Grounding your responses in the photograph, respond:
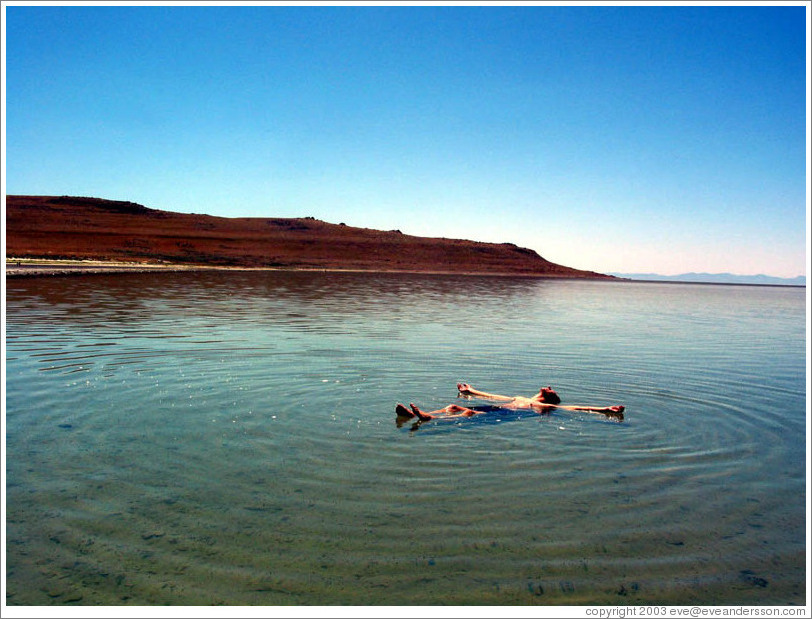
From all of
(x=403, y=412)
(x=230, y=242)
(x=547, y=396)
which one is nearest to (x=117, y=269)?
(x=230, y=242)

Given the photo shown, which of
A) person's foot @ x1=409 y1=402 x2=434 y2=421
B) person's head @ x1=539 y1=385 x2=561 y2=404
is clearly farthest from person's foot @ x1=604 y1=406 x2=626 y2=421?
person's foot @ x1=409 y1=402 x2=434 y2=421

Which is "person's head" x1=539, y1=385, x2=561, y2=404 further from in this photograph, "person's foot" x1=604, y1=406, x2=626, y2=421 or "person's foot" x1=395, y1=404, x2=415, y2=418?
"person's foot" x1=395, y1=404, x2=415, y2=418

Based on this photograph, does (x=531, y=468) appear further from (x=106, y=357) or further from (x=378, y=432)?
(x=106, y=357)

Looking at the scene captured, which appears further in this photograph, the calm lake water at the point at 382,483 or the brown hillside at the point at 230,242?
the brown hillside at the point at 230,242

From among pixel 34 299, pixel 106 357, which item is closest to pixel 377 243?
pixel 34 299

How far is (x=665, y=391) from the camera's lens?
37.1ft

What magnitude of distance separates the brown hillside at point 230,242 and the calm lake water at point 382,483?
73.5 metres

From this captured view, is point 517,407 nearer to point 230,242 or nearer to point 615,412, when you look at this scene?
point 615,412

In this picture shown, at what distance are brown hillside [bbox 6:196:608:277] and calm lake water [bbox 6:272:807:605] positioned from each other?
2893 inches

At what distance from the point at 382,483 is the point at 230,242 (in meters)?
105

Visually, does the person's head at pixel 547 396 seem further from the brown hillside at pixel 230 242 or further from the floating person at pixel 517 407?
the brown hillside at pixel 230 242

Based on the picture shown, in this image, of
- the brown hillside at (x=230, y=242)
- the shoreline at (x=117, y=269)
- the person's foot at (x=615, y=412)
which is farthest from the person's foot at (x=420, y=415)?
the brown hillside at (x=230, y=242)

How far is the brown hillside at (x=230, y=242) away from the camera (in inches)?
3497

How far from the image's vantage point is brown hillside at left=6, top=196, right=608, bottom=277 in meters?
88.8
